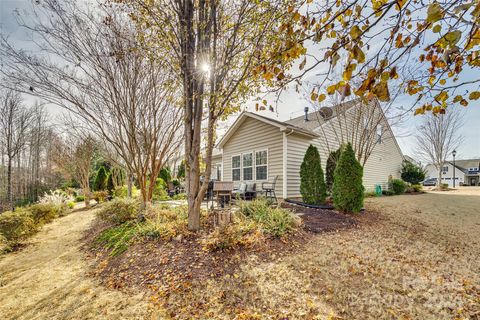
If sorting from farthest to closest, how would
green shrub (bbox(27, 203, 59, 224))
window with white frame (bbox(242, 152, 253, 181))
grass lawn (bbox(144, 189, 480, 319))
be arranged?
window with white frame (bbox(242, 152, 253, 181)), green shrub (bbox(27, 203, 59, 224)), grass lawn (bbox(144, 189, 480, 319))

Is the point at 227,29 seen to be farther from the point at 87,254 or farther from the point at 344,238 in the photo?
the point at 87,254

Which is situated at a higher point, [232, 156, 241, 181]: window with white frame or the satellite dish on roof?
the satellite dish on roof

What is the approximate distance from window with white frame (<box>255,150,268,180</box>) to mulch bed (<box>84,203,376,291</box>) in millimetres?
5001

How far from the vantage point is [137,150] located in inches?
255

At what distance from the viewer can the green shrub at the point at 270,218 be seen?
4.88 meters

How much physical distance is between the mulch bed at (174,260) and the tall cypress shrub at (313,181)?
3059mm

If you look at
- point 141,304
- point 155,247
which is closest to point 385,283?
point 141,304

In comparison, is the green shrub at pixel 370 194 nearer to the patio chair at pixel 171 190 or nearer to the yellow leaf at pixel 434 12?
the patio chair at pixel 171 190

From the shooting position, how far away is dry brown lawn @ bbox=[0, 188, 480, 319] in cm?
271

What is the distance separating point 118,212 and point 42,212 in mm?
4082

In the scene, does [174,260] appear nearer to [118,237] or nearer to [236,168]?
[118,237]

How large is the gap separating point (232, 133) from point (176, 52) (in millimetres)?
7364

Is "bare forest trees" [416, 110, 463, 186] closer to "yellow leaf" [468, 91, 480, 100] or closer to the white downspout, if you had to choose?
the white downspout

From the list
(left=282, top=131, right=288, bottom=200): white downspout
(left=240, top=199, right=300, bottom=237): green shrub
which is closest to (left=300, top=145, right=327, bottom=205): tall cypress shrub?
(left=282, top=131, right=288, bottom=200): white downspout
